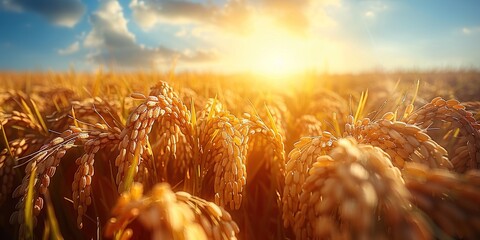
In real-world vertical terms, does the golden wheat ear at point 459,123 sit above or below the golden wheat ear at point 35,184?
above

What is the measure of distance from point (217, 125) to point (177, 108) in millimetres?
168

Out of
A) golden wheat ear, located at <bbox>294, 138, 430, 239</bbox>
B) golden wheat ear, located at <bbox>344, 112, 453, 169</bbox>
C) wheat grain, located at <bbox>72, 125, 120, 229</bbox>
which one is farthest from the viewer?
wheat grain, located at <bbox>72, 125, 120, 229</bbox>

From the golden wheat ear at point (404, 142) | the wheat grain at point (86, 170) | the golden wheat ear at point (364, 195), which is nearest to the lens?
the golden wheat ear at point (364, 195)

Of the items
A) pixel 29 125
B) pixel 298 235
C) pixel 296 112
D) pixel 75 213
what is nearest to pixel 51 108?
pixel 29 125

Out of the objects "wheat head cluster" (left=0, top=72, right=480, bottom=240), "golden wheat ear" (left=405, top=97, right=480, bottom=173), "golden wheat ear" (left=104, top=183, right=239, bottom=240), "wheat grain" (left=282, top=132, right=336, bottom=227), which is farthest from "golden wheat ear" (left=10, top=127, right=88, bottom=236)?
"golden wheat ear" (left=405, top=97, right=480, bottom=173)

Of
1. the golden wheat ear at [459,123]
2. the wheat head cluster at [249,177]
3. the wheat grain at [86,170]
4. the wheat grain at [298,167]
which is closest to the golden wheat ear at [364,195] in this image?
the wheat head cluster at [249,177]

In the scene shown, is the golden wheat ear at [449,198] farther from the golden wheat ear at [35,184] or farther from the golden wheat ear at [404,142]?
the golden wheat ear at [35,184]

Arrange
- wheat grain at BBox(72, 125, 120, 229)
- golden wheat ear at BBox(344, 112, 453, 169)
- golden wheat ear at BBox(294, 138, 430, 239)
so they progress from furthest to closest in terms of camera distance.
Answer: wheat grain at BBox(72, 125, 120, 229), golden wheat ear at BBox(344, 112, 453, 169), golden wheat ear at BBox(294, 138, 430, 239)

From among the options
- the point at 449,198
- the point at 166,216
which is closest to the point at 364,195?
the point at 449,198

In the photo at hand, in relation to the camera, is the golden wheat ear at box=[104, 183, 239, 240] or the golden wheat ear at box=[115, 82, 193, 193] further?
the golden wheat ear at box=[115, 82, 193, 193]

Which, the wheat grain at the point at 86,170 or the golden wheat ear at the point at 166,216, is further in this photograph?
the wheat grain at the point at 86,170

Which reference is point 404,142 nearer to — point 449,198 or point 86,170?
point 449,198

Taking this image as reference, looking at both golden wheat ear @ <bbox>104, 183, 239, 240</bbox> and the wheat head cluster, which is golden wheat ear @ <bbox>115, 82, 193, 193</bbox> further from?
golden wheat ear @ <bbox>104, 183, 239, 240</bbox>

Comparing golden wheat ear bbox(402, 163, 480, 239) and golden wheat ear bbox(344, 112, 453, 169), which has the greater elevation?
golden wheat ear bbox(344, 112, 453, 169)
